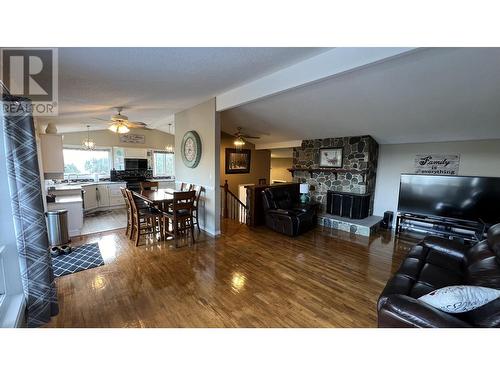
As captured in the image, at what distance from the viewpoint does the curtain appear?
1.56 metres

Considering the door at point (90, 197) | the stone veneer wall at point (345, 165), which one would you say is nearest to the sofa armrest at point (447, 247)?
the stone veneer wall at point (345, 165)

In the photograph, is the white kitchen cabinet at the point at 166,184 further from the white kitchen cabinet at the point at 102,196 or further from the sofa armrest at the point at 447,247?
the sofa armrest at the point at 447,247

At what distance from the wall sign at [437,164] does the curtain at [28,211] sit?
6.45 meters

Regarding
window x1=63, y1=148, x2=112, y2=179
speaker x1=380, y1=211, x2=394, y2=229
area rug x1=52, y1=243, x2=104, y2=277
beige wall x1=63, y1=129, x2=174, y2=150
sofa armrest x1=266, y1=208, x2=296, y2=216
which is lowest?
area rug x1=52, y1=243, x2=104, y2=277

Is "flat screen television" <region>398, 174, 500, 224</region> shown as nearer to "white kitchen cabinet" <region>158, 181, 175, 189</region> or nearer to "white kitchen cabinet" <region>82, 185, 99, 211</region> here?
"white kitchen cabinet" <region>158, 181, 175, 189</region>

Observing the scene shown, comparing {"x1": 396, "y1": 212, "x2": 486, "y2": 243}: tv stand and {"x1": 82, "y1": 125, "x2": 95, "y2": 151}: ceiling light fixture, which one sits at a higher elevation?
{"x1": 82, "y1": 125, "x2": 95, "y2": 151}: ceiling light fixture

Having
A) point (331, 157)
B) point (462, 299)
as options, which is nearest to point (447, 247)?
point (462, 299)

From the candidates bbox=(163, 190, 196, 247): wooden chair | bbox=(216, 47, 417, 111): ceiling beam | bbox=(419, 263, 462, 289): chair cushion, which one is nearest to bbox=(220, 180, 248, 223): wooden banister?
bbox=(163, 190, 196, 247): wooden chair

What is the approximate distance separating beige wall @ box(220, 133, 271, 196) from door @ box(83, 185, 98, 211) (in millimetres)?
3806

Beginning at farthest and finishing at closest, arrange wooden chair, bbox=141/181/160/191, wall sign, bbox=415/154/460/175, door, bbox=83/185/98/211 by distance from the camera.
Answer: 1. door, bbox=83/185/98/211
2. wooden chair, bbox=141/181/160/191
3. wall sign, bbox=415/154/460/175

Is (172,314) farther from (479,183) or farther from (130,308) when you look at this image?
(479,183)

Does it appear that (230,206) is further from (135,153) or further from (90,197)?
(90,197)

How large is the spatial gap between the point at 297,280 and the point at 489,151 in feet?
15.2

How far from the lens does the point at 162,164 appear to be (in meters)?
8.21
